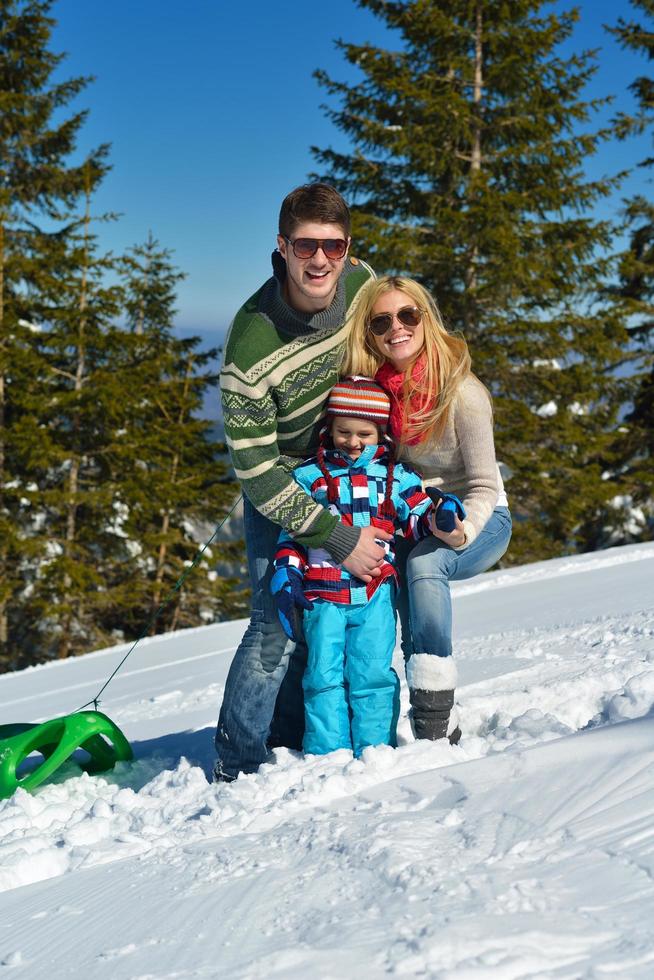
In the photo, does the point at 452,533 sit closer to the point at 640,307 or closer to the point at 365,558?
the point at 365,558

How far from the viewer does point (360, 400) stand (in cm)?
264

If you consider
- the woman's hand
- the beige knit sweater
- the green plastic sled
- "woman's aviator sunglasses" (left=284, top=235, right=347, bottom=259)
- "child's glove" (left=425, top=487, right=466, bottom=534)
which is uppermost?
"woman's aviator sunglasses" (left=284, top=235, right=347, bottom=259)

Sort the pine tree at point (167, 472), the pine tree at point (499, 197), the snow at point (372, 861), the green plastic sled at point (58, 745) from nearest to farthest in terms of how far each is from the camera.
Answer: the snow at point (372, 861), the green plastic sled at point (58, 745), the pine tree at point (499, 197), the pine tree at point (167, 472)

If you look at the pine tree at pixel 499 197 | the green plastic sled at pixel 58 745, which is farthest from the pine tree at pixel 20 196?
the green plastic sled at pixel 58 745

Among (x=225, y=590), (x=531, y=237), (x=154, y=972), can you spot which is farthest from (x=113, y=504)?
(x=154, y=972)

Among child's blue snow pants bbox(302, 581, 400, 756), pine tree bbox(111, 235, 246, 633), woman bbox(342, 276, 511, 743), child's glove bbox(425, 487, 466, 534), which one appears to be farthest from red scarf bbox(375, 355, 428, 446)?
pine tree bbox(111, 235, 246, 633)

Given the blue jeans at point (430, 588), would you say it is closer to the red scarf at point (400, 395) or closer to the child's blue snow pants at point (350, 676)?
the child's blue snow pants at point (350, 676)

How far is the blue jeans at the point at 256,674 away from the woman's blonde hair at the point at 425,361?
569 millimetres

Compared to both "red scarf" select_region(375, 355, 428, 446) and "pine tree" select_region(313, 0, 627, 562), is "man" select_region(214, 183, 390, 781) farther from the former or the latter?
"pine tree" select_region(313, 0, 627, 562)

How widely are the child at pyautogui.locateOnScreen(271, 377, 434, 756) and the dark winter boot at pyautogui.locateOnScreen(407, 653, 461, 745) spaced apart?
0.08m

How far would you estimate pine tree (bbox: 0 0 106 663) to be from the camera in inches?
509

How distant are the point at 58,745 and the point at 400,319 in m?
1.80

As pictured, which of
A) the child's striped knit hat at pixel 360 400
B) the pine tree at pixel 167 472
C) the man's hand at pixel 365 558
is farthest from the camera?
the pine tree at pixel 167 472

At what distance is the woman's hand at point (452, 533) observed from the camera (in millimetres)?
2580
